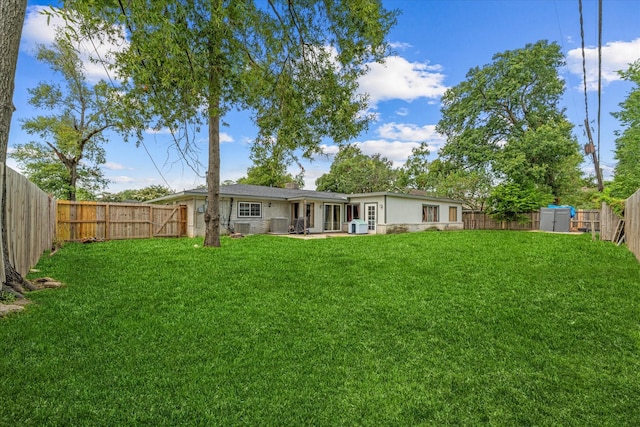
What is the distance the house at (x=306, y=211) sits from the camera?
1555cm

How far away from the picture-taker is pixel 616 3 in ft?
22.8

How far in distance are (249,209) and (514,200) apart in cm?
1667

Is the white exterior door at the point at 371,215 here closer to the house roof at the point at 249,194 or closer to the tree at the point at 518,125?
the house roof at the point at 249,194

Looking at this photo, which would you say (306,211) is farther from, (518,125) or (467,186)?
(518,125)

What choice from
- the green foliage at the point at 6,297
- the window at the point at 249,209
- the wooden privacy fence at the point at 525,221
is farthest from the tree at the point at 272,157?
the wooden privacy fence at the point at 525,221

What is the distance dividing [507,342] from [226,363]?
292 centimetres

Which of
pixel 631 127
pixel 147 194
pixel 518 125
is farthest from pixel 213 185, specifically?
pixel 147 194

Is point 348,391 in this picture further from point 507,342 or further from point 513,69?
point 513,69

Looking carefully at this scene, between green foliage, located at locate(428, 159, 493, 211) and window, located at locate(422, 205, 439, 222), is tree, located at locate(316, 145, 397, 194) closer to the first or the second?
green foliage, located at locate(428, 159, 493, 211)

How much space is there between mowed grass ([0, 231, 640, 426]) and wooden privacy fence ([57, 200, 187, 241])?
694 centimetres

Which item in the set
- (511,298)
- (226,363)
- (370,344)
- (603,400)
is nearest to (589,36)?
(511,298)

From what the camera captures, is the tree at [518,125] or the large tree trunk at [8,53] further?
the tree at [518,125]

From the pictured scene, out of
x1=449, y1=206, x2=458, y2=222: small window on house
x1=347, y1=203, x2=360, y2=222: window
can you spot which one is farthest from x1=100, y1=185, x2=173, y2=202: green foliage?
x1=449, y1=206, x2=458, y2=222: small window on house

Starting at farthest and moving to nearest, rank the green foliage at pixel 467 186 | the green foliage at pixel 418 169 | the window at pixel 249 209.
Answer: the green foliage at pixel 418 169
the green foliage at pixel 467 186
the window at pixel 249 209
